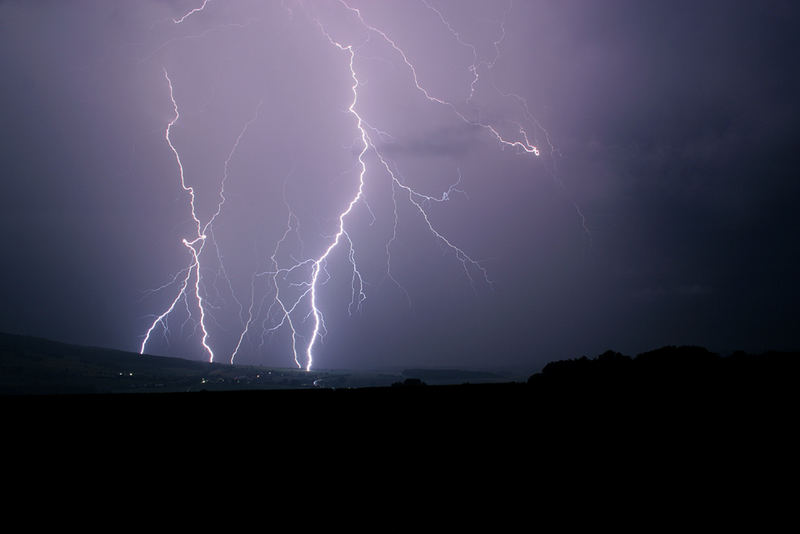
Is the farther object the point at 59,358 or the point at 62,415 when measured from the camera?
the point at 59,358

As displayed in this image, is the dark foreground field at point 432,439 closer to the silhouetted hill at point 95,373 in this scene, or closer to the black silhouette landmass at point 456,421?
the black silhouette landmass at point 456,421

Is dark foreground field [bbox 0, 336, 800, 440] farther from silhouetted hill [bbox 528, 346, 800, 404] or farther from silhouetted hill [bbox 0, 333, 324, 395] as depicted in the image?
silhouetted hill [bbox 0, 333, 324, 395]

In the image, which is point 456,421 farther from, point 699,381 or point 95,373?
point 95,373

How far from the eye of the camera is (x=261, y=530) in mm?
1386

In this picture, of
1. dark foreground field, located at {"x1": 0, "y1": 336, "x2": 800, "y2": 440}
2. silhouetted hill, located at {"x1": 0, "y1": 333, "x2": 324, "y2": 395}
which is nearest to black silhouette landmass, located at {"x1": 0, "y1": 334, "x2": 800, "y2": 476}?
dark foreground field, located at {"x1": 0, "y1": 336, "x2": 800, "y2": 440}

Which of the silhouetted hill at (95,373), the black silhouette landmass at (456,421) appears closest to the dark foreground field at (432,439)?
the black silhouette landmass at (456,421)

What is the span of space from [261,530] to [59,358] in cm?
8454

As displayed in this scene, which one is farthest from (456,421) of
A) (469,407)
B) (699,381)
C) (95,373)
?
(95,373)

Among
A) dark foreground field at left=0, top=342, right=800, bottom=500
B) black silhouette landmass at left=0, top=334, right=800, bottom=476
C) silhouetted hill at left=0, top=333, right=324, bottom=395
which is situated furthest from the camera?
silhouetted hill at left=0, top=333, right=324, bottom=395

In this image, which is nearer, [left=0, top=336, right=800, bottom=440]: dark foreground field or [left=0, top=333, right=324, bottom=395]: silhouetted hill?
[left=0, top=336, right=800, bottom=440]: dark foreground field

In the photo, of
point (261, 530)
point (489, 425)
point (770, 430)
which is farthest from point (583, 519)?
point (770, 430)

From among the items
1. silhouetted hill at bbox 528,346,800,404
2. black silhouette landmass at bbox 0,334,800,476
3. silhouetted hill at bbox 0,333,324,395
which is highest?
silhouetted hill at bbox 528,346,800,404

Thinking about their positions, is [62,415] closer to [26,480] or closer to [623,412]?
[26,480]

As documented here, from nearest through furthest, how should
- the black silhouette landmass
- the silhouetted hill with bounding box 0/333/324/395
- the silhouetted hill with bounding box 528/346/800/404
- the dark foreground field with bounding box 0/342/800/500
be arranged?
1. the dark foreground field with bounding box 0/342/800/500
2. the black silhouette landmass
3. the silhouetted hill with bounding box 528/346/800/404
4. the silhouetted hill with bounding box 0/333/324/395
